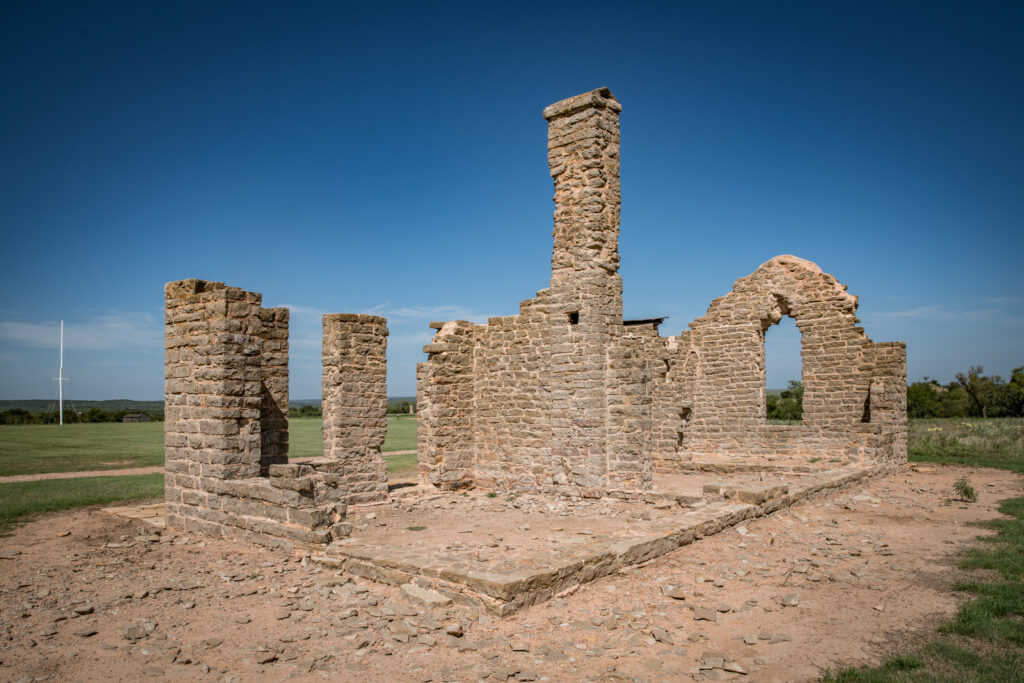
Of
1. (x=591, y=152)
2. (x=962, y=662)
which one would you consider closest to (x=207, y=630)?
(x=962, y=662)

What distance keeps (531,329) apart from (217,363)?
5.89 meters

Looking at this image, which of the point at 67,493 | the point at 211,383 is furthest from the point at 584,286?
the point at 67,493

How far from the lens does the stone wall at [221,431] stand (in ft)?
24.3

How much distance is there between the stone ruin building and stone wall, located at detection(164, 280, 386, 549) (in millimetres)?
26

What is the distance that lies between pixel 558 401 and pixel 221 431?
5.73 m

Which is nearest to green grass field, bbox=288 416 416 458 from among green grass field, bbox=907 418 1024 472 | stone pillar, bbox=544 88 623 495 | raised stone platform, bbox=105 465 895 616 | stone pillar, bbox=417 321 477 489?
stone pillar, bbox=417 321 477 489

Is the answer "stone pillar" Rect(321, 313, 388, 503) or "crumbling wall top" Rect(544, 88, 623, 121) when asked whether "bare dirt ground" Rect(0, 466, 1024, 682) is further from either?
"crumbling wall top" Rect(544, 88, 623, 121)

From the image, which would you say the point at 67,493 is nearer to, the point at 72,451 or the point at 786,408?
the point at 72,451

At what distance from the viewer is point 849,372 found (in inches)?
666

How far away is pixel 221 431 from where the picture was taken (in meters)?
7.89

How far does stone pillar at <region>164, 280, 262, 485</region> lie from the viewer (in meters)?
7.98

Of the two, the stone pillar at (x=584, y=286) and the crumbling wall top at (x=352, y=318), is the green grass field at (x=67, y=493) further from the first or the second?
the stone pillar at (x=584, y=286)

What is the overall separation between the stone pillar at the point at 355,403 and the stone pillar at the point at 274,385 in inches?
42.6

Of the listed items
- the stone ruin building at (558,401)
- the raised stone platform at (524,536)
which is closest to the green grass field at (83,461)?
the stone ruin building at (558,401)
